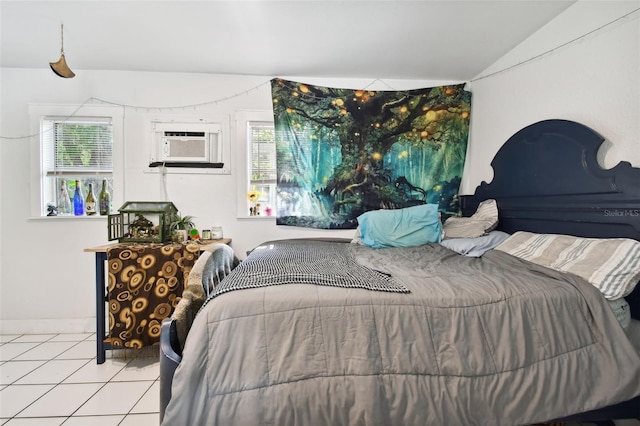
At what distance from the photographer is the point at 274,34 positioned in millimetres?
2148

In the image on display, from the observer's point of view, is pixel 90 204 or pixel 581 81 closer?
pixel 581 81

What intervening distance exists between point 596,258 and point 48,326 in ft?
13.4

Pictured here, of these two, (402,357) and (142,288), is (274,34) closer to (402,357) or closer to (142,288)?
(142,288)

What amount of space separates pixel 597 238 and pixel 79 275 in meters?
3.93

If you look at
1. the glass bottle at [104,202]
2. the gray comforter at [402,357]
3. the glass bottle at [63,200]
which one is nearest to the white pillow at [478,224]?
the gray comforter at [402,357]

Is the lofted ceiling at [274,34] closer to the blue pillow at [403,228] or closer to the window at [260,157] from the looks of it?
the window at [260,157]

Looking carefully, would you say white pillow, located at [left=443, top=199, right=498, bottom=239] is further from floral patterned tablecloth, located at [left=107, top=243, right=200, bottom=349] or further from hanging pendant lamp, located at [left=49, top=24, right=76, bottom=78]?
hanging pendant lamp, located at [left=49, top=24, right=76, bottom=78]

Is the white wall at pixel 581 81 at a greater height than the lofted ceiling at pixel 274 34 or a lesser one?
lesser

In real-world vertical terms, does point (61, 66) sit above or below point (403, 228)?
above

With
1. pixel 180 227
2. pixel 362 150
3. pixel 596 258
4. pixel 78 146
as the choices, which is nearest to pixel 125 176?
pixel 78 146

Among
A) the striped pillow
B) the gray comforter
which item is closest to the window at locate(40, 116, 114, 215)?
the gray comforter

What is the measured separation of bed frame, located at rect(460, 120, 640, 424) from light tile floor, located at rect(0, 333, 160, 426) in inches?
86.6

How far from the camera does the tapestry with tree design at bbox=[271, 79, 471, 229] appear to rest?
2766 mm

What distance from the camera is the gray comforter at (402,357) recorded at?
3.36ft
